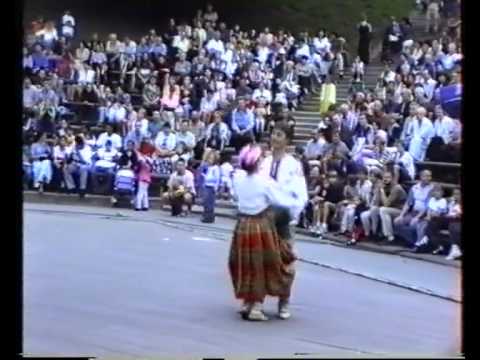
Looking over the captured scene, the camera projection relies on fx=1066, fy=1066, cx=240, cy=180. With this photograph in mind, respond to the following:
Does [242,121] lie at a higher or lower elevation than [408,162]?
higher

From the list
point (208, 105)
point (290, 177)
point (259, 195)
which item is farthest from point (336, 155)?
point (259, 195)

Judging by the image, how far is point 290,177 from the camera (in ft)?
27.2

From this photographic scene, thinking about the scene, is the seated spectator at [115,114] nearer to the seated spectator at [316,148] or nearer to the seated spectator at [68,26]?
the seated spectator at [68,26]

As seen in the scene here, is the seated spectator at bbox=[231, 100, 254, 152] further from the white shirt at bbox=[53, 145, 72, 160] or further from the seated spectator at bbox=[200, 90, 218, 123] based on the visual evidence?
the white shirt at bbox=[53, 145, 72, 160]

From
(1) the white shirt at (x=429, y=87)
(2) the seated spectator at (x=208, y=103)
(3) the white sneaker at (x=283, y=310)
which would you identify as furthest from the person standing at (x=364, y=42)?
(3) the white sneaker at (x=283, y=310)

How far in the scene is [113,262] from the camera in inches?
440

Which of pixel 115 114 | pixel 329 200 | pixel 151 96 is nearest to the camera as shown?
pixel 329 200

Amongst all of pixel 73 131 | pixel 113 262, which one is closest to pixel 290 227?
pixel 113 262

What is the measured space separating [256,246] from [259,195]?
392 millimetres

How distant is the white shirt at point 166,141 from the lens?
1867cm

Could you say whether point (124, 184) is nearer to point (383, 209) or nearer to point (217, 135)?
point (217, 135)

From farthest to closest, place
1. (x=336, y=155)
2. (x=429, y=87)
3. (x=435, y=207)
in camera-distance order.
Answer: (x=429, y=87) → (x=336, y=155) → (x=435, y=207)

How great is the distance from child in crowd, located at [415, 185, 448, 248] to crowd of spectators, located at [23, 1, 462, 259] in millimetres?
18

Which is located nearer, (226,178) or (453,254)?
(453,254)
